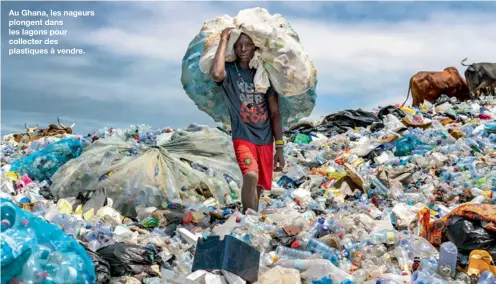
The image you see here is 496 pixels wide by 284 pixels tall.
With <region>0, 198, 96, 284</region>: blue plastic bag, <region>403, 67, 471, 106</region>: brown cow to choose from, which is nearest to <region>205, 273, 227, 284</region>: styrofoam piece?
<region>0, 198, 96, 284</region>: blue plastic bag

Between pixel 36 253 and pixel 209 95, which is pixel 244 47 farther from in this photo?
pixel 36 253

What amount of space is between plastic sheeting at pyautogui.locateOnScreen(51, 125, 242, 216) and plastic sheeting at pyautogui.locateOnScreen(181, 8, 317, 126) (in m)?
1.19

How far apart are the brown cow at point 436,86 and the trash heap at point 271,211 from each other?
259 inches

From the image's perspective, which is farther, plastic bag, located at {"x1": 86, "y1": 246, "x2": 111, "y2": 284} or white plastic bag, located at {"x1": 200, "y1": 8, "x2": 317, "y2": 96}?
Answer: white plastic bag, located at {"x1": 200, "y1": 8, "x2": 317, "y2": 96}

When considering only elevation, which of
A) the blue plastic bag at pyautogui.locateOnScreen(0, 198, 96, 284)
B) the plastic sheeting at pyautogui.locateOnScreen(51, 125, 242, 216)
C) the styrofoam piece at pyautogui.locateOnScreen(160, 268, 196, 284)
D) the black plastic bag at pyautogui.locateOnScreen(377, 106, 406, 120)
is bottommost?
the black plastic bag at pyautogui.locateOnScreen(377, 106, 406, 120)

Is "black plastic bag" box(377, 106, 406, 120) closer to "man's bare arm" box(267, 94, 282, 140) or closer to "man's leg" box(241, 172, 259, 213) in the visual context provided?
"man's bare arm" box(267, 94, 282, 140)

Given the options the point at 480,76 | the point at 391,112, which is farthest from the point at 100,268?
the point at 480,76

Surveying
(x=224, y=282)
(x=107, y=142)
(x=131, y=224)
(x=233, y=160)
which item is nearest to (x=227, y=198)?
(x=233, y=160)

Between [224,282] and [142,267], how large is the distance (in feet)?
1.93

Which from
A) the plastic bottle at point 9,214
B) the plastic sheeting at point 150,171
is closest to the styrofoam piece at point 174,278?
the plastic bottle at point 9,214

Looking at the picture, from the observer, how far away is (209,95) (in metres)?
4.81

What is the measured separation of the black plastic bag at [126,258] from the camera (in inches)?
138

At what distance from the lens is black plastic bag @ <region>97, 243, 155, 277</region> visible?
351cm

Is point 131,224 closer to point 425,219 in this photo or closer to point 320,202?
point 320,202
